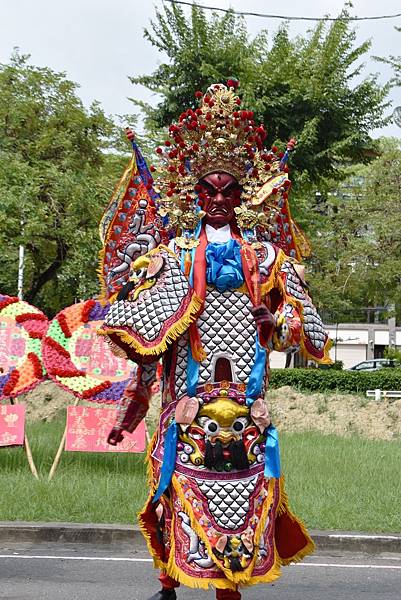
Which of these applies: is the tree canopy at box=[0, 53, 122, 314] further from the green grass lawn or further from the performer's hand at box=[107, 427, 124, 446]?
the performer's hand at box=[107, 427, 124, 446]

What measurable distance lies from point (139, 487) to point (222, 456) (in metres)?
4.21

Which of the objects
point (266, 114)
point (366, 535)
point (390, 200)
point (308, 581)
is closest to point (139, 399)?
point (308, 581)

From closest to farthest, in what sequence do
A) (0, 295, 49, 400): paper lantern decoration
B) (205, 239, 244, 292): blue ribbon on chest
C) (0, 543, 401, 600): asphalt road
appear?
(205, 239, 244, 292): blue ribbon on chest, (0, 543, 401, 600): asphalt road, (0, 295, 49, 400): paper lantern decoration

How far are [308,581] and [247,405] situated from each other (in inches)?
80.9

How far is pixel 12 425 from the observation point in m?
8.85

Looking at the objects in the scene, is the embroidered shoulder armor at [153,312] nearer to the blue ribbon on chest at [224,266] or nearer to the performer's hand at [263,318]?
the blue ribbon on chest at [224,266]

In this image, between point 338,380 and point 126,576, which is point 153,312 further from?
point 338,380

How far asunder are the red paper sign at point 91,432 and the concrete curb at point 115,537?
1800 millimetres

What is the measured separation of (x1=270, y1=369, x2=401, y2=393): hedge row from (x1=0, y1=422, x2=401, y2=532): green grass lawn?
7828mm

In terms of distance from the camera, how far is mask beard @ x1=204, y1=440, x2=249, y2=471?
4.02 metres

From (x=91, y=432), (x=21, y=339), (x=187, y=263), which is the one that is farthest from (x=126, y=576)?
(x=21, y=339)

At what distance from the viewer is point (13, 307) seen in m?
9.23

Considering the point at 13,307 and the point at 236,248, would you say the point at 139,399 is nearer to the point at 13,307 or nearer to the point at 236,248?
the point at 236,248

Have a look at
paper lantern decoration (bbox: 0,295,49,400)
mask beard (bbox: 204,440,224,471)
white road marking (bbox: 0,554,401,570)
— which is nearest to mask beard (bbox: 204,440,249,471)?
mask beard (bbox: 204,440,224,471)
